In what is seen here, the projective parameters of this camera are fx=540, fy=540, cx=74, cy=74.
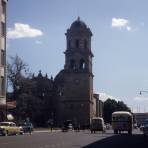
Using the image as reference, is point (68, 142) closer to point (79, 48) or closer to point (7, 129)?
point (7, 129)

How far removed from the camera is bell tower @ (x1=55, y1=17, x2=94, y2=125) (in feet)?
432

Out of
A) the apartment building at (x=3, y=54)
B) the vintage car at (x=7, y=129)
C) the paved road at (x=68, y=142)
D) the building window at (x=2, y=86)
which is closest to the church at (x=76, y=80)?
the apartment building at (x=3, y=54)

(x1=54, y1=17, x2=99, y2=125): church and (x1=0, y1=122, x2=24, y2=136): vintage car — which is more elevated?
(x1=54, y1=17, x2=99, y2=125): church

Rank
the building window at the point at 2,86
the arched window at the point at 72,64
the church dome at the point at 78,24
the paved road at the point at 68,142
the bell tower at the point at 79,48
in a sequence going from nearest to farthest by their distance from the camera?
1. the paved road at the point at 68,142
2. the building window at the point at 2,86
3. the bell tower at the point at 79,48
4. the arched window at the point at 72,64
5. the church dome at the point at 78,24

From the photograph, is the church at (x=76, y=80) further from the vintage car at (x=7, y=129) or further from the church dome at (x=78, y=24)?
the vintage car at (x=7, y=129)

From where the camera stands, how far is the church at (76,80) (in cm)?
13175

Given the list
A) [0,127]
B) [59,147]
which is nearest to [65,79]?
[0,127]

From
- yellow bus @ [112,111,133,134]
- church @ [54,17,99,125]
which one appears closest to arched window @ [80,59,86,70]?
church @ [54,17,99,125]

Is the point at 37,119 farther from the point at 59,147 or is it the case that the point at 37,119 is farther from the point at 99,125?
the point at 59,147

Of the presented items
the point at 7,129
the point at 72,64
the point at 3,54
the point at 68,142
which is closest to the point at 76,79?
the point at 72,64

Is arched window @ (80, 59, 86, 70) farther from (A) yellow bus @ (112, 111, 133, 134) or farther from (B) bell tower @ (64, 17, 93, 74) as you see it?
(A) yellow bus @ (112, 111, 133, 134)

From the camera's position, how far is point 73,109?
456ft

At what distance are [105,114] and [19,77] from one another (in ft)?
329

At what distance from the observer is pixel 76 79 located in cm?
13712
